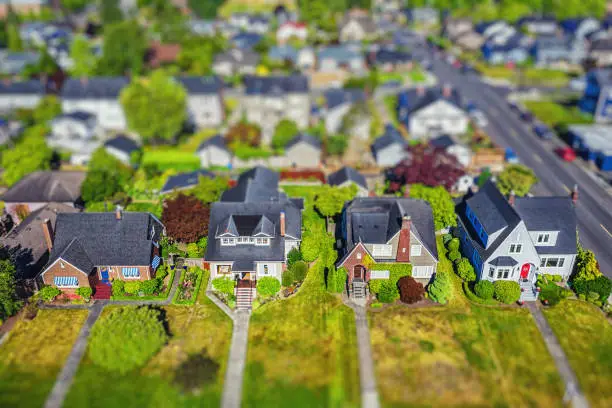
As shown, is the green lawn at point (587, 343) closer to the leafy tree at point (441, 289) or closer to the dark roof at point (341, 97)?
the leafy tree at point (441, 289)

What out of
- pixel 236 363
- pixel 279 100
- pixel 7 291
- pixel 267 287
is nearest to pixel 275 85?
pixel 279 100

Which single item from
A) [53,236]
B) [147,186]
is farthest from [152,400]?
[147,186]

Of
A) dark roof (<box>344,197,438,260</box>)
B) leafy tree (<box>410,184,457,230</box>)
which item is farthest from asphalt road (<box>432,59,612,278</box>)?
dark roof (<box>344,197,438,260</box>)

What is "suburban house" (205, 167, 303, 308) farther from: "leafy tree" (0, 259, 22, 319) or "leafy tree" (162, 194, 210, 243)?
"leafy tree" (0, 259, 22, 319)

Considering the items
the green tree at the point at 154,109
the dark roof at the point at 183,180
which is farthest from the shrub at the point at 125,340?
the green tree at the point at 154,109

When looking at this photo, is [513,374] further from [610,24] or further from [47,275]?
[610,24]
